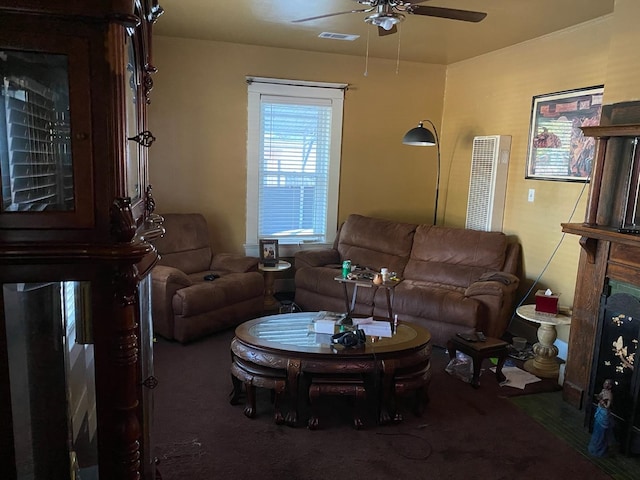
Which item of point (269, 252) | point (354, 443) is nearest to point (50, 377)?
point (354, 443)

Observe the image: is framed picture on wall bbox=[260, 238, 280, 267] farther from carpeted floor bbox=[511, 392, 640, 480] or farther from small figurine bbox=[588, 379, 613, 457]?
small figurine bbox=[588, 379, 613, 457]

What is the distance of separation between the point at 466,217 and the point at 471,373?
2249 mm

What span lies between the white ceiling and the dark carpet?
9.16 ft

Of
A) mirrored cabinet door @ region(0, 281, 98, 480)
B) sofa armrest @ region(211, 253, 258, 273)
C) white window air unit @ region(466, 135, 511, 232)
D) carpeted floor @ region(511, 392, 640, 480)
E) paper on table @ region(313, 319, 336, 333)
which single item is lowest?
carpeted floor @ region(511, 392, 640, 480)

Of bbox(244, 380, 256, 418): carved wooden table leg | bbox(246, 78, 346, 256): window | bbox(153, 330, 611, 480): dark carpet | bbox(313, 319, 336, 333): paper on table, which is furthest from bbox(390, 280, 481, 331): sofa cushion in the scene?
bbox(244, 380, 256, 418): carved wooden table leg

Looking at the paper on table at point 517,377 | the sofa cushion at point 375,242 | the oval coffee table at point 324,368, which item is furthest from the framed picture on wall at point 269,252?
the paper on table at point 517,377

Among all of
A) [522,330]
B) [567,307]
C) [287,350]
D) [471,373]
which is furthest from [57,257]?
[522,330]

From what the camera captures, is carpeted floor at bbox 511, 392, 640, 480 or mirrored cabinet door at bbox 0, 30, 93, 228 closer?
mirrored cabinet door at bbox 0, 30, 93, 228

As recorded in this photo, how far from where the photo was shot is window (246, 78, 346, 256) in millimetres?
5297

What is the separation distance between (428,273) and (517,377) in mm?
1400

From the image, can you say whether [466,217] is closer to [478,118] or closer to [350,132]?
[478,118]

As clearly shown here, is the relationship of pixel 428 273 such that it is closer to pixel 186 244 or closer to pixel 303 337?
pixel 303 337

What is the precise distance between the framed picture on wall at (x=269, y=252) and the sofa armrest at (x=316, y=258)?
0.24m

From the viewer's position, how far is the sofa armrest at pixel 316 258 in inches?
201
